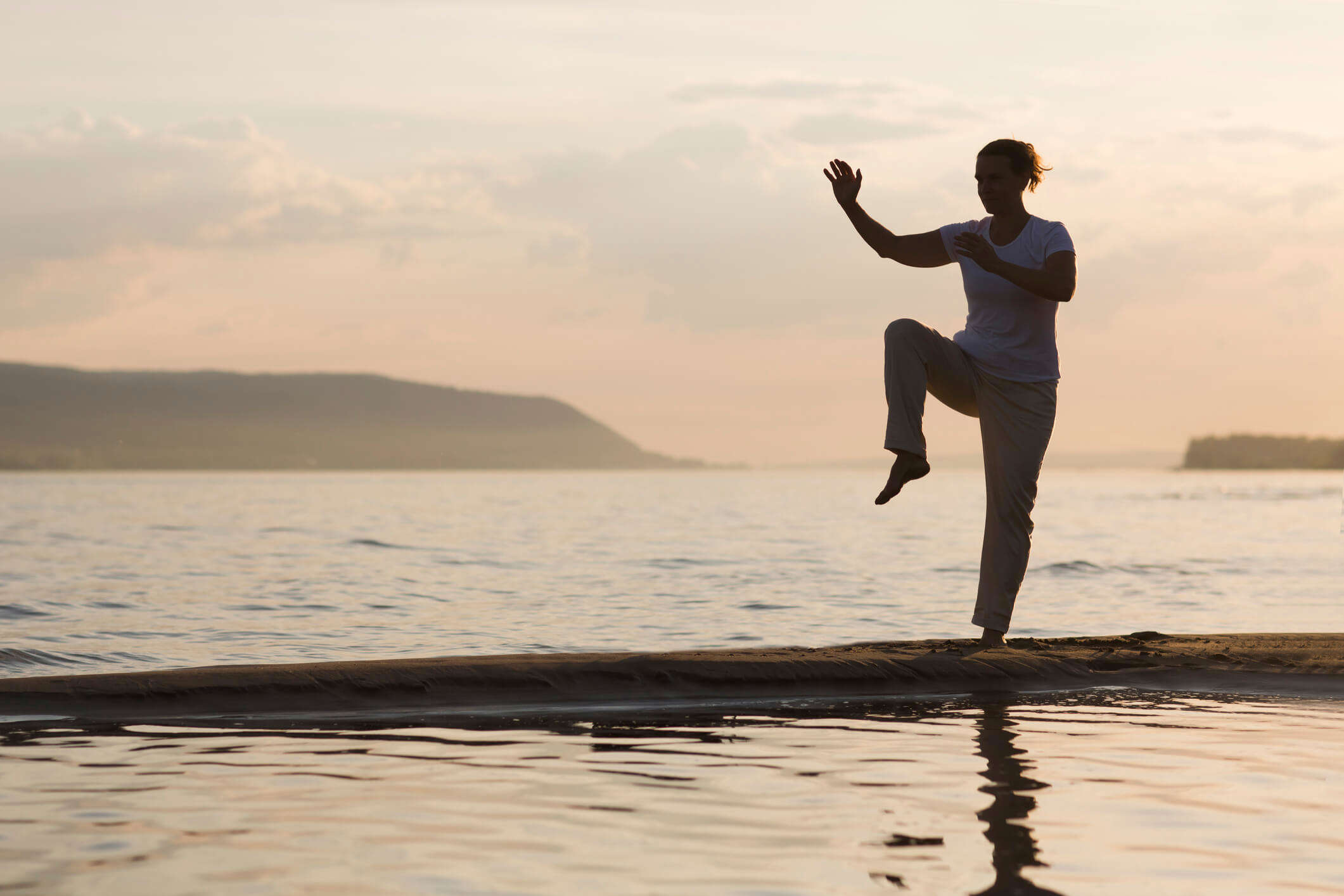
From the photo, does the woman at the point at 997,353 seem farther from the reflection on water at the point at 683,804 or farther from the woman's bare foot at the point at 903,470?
the reflection on water at the point at 683,804

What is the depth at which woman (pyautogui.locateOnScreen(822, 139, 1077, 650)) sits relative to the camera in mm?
6574

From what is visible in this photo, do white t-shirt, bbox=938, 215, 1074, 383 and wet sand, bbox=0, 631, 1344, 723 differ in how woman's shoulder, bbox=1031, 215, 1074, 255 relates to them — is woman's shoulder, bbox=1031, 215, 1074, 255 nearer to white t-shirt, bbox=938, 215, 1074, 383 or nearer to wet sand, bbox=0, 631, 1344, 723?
white t-shirt, bbox=938, 215, 1074, 383

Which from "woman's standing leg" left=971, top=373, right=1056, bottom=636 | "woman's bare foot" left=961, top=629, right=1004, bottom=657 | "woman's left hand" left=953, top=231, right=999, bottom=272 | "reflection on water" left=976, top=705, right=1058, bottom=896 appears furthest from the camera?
"woman's bare foot" left=961, top=629, right=1004, bottom=657

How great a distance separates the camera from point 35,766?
452cm

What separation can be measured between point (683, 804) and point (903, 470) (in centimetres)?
275

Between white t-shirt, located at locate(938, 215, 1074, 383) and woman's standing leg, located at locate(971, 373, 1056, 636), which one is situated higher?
white t-shirt, located at locate(938, 215, 1074, 383)

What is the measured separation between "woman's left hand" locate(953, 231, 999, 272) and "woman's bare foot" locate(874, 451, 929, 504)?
3.15ft

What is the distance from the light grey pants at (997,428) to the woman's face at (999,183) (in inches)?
28.9

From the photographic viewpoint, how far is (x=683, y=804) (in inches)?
160

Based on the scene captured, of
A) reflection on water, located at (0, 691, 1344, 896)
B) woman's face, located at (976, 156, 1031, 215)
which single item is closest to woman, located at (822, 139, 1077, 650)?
woman's face, located at (976, 156, 1031, 215)

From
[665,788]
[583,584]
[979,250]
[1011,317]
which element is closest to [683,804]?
[665,788]

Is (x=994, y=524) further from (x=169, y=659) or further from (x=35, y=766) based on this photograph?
(x=169, y=659)

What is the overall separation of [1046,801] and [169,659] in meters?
7.27

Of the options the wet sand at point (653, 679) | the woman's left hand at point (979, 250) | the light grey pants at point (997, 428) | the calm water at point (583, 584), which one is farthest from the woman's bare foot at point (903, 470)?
the calm water at point (583, 584)
